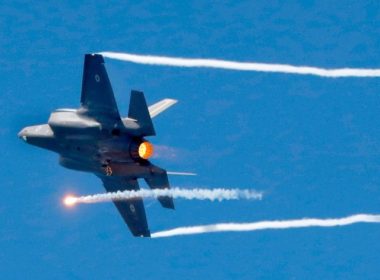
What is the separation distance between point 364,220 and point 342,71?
171 inches

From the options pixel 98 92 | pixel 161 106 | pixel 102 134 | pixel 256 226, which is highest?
pixel 98 92

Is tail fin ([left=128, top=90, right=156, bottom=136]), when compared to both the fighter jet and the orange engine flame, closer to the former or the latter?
the fighter jet

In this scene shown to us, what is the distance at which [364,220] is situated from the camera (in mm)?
24891

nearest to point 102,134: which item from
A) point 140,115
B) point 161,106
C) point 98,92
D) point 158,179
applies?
point 98,92

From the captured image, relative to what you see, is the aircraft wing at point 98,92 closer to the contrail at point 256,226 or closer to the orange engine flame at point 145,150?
the orange engine flame at point 145,150

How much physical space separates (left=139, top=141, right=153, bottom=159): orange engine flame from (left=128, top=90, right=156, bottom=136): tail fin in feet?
1.63

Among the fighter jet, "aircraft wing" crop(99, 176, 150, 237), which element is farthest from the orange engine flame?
"aircraft wing" crop(99, 176, 150, 237)

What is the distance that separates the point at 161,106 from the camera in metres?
28.6

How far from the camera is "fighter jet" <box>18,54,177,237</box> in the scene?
25859 mm

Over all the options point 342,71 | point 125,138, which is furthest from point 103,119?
point 342,71

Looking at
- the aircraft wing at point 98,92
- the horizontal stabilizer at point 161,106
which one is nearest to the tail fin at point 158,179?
the aircraft wing at point 98,92

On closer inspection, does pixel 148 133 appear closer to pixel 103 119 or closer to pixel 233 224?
pixel 103 119

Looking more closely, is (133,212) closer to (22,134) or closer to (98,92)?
(22,134)

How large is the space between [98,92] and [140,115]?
2276 millimetres
